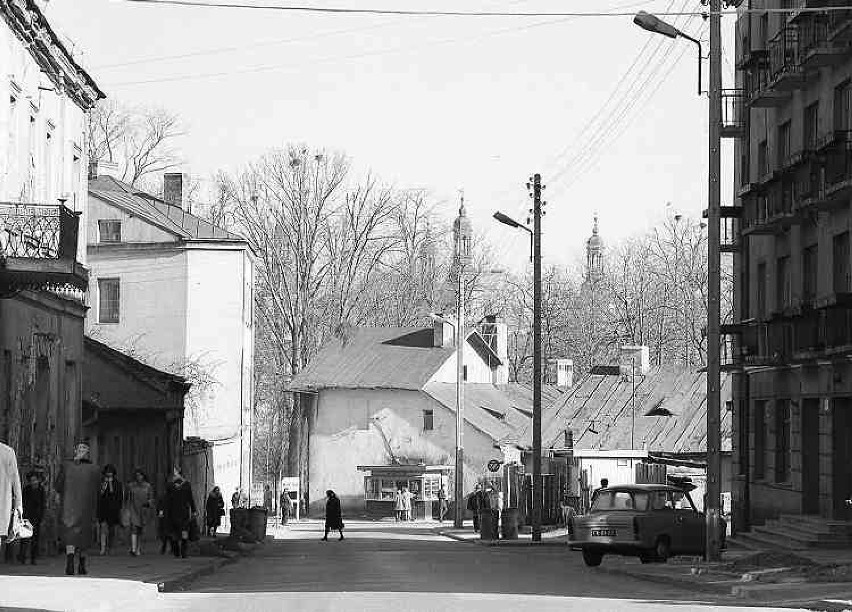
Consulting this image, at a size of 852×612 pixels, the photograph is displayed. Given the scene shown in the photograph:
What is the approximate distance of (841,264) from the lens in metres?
30.8

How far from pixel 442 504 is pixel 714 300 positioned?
48.1 metres

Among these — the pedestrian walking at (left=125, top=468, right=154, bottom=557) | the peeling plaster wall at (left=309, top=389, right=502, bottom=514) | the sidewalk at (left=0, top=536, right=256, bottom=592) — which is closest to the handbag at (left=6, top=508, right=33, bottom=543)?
the sidewalk at (left=0, top=536, right=256, bottom=592)

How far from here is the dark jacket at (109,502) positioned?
2569 cm

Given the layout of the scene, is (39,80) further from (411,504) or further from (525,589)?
(411,504)

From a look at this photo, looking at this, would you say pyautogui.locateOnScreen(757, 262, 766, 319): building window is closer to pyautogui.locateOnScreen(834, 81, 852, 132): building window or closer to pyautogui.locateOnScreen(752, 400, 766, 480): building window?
pyautogui.locateOnScreen(752, 400, 766, 480): building window

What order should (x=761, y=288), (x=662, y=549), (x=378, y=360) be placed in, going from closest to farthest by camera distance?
(x=662, y=549) → (x=761, y=288) → (x=378, y=360)

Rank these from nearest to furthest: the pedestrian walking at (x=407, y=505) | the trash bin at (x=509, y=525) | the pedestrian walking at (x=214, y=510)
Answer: the pedestrian walking at (x=214, y=510) < the trash bin at (x=509, y=525) < the pedestrian walking at (x=407, y=505)

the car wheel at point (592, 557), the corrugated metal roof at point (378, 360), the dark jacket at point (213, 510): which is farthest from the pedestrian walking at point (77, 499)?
the corrugated metal roof at point (378, 360)

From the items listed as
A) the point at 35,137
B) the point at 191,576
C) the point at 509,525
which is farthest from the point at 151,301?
the point at 191,576

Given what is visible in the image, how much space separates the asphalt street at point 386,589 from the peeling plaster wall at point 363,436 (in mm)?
48534

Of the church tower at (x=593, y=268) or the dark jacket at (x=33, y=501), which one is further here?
the church tower at (x=593, y=268)

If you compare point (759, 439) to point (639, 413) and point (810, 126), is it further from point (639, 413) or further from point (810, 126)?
point (639, 413)

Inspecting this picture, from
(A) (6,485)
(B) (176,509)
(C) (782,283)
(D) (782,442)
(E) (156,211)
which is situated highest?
(E) (156,211)

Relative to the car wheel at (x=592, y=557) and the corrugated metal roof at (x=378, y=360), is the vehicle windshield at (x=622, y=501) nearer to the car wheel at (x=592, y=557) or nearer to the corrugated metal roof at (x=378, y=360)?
the car wheel at (x=592, y=557)
